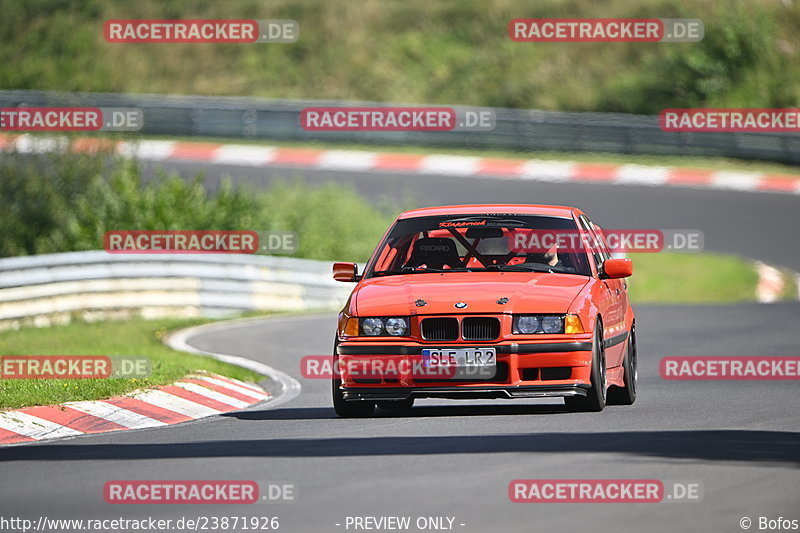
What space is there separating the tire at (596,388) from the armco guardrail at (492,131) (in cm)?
2435

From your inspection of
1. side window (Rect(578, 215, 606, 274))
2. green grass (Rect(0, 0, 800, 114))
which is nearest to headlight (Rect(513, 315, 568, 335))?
side window (Rect(578, 215, 606, 274))

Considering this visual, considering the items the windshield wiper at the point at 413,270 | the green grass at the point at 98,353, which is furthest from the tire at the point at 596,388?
the green grass at the point at 98,353

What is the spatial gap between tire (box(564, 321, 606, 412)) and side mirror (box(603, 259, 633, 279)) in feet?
2.36

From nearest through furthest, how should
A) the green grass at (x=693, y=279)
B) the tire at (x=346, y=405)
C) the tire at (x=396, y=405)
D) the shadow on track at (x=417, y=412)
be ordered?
1. the tire at (x=346, y=405)
2. the shadow on track at (x=417, y=412)
3. the tire at (x=396, y=405)
4. the green grass at (x=693, y=279)

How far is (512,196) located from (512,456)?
23.1 m

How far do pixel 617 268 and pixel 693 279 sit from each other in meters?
15.2

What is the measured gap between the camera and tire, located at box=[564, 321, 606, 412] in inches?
433

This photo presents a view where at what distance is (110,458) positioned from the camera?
9539mm

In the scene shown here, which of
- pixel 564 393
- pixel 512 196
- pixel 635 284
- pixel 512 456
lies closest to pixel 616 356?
pixel 564 393

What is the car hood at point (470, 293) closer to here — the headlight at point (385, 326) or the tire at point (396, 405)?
the headlight at point (385, 326)

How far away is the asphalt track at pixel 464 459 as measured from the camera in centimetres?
753

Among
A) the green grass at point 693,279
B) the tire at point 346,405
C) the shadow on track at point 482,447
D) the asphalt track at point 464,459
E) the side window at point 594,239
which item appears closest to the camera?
the asphalt track at point 464,459

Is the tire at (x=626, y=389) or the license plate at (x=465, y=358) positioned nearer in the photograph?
the license plate at (x=465, y=358)

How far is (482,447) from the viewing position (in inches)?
376
